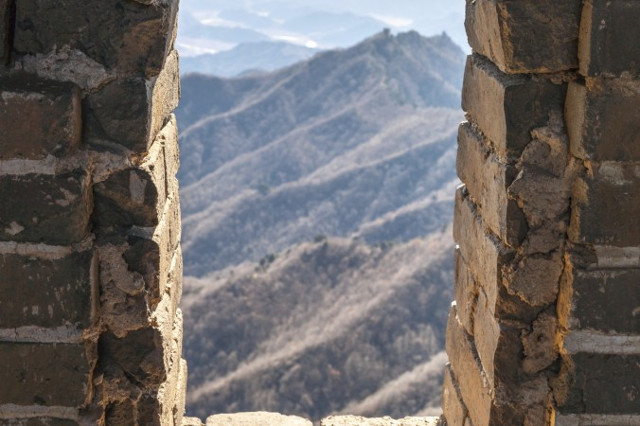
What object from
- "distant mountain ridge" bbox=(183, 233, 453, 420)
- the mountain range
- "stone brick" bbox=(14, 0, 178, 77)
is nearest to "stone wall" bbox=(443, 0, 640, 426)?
"stone brick" bbox=(14, 0, 178, 77)

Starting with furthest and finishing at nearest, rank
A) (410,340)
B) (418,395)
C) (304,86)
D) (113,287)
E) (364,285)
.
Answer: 1. (304,86)
2. (364,285)
3. (410,340)
4. (418,395)
5. (113,287)

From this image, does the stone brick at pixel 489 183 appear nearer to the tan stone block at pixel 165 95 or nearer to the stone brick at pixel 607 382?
the stone brick at pixel 607 382

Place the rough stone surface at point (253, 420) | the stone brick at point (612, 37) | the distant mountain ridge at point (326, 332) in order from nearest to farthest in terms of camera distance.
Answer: the stone brick at point (612, 37)
the rough stone surface at point (253, 420)
the distant mountain ridge at point (326, 332)

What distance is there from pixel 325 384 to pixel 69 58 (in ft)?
56.6

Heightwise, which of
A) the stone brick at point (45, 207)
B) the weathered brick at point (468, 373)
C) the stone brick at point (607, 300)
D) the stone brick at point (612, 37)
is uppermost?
the stone brick at point (612, 37)

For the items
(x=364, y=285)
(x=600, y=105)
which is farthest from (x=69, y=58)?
(x=364, y=285)

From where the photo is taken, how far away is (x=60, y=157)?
2271mm

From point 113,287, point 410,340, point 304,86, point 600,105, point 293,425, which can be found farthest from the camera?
point 304,86

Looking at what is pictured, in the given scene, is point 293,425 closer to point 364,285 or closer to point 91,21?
point 91,21

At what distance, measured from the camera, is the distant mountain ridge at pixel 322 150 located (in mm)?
42625

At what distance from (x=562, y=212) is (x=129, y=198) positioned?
1.19 metres

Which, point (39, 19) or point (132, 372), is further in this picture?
point (132, 372)

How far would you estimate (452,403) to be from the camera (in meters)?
A: 3.18

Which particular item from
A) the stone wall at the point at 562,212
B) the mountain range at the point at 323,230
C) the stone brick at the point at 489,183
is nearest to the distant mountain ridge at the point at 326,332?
the mountain range at the point at 323,230
